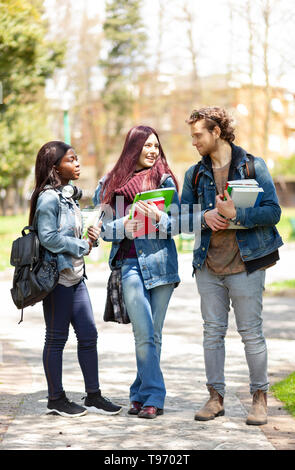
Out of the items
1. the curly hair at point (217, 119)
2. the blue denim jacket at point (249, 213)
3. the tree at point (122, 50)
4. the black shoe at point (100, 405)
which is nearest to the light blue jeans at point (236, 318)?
the blue denim jacket at point (249, 213)

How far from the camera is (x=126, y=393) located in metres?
5.87

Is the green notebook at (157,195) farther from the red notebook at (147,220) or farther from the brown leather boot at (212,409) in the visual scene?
the brown leather boot at (212,409)

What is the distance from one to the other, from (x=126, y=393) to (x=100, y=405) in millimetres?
639

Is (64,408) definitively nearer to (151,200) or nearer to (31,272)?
(31,272)

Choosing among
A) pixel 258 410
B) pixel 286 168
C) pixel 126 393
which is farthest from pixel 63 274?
pixel 286 168

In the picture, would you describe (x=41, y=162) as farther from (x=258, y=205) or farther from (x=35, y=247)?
(x=258, y=205)

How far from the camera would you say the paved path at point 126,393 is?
4.47m

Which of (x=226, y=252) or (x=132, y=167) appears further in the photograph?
(x=132, y=167)

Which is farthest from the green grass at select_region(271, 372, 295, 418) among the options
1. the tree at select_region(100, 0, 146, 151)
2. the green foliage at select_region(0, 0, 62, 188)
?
the tree at select_region(100, 0, 146, 151)

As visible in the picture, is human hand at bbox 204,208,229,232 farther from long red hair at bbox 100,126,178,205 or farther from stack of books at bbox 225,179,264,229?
long red hair at bbox 100,126,178,205

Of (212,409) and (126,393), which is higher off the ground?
(212,409)

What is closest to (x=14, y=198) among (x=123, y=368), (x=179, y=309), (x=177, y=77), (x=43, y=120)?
(x=177, y=77)
